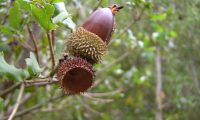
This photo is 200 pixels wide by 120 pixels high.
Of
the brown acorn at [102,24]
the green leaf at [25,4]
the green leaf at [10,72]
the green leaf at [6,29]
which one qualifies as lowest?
the green leaf at [10,72]

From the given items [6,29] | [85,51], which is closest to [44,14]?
[85,51]

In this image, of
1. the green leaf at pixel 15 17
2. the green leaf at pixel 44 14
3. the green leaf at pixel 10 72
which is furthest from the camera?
the green leaf at pixel 15 17

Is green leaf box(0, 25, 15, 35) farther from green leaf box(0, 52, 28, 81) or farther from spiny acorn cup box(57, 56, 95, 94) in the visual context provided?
spiny acorn cup box(57, 56, 95, 94)

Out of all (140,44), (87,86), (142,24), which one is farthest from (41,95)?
(142,24)

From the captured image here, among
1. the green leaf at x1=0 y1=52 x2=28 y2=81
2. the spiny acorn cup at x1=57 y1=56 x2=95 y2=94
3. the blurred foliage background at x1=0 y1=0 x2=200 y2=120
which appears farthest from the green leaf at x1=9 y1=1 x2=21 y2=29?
the spiny acorn cup at x1=57 y1=56 x2=95 y2=94

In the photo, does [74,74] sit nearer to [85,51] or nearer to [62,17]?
[85,51]

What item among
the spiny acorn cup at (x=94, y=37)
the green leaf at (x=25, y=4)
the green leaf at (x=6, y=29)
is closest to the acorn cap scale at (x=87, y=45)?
the spiny acorn cup at (x=94, y=37)

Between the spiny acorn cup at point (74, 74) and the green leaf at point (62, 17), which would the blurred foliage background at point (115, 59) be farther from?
the spiny acorn cup at point (74, 74)

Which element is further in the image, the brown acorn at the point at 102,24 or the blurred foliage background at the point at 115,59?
the blurred foliage background at the point at 115,59

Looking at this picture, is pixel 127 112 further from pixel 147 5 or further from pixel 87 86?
pixel 87 86
